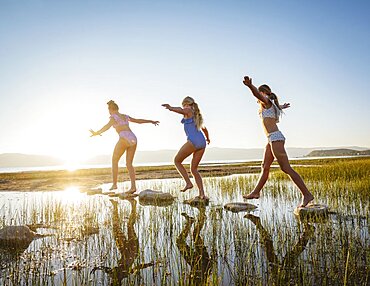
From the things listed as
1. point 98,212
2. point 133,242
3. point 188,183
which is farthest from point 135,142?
point 133,242

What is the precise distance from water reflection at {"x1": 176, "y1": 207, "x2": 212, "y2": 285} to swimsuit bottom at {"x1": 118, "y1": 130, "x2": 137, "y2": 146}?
14.1 ft

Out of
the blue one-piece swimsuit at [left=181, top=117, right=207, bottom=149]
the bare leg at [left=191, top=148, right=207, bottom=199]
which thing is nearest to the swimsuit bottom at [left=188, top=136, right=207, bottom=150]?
the blue one-piece swimsuit at [left=181, top=117, right=207, bottom=149]

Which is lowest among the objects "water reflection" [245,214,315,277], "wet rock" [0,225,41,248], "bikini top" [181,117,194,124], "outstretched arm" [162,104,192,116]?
"water reflection" [245,214,315,277]

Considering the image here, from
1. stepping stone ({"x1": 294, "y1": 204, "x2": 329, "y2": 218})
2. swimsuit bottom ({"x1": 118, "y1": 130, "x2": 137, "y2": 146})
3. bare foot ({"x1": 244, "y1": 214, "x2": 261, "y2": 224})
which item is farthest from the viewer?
swimsuit bottom ({"x1": 118, "y1": 130, "x2": 137, "y2": 146})

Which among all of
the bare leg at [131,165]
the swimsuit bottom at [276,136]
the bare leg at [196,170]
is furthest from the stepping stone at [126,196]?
the swimsuit bottom at [276,136]

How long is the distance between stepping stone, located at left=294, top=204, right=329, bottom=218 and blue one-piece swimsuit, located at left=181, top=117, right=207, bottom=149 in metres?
3.07

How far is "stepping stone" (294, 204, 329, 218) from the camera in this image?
18.9ft

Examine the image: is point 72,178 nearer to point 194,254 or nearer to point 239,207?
point 239,207

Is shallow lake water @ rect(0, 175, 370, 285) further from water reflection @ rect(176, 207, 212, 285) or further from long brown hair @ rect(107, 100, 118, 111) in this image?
long brown hair @ rect(107, 100, 118, 111)

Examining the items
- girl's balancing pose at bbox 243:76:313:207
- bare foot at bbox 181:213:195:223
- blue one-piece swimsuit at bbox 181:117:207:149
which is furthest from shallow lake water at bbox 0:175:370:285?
blue one-piece swimsuit at bbox 181:117:207:149

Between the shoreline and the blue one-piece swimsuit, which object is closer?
the blue one-piece swimsuit

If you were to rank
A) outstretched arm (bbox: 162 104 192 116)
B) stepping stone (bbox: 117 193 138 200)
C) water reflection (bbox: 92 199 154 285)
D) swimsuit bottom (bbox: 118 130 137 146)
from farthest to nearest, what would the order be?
Result: 1. swimsuit bottom (bbox: 118 130 137 146)
2. stepping stone (bbox: 117 193 138 200)
3. outstretched arm (bbox: 162 104 192 116)
4. water reflection (bbox: 92 199 154 285)

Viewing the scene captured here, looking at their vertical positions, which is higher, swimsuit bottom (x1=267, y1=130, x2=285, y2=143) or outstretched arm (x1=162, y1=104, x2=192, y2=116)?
outstretched arm (x1=162, y1=104, x2=192, y2=116)

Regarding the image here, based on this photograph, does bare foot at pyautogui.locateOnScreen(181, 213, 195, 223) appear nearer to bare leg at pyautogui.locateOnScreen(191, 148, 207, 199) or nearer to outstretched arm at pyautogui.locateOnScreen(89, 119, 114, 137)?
bare leg at pyautogui.locateOnScreen(191, 148, 207, 199)
